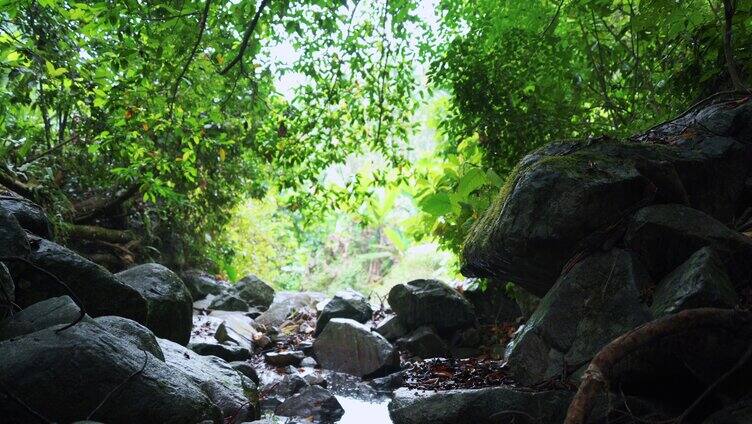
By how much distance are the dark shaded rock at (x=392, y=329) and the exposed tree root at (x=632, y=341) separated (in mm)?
5736

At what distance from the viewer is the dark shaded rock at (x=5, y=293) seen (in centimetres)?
365

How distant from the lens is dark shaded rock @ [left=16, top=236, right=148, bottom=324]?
4367 millimetres

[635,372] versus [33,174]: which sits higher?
[33,174]

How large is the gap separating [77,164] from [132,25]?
4486mm

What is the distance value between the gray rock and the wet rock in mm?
4270

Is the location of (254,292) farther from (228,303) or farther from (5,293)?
(5,293)

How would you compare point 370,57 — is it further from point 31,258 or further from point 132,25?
point 31,258

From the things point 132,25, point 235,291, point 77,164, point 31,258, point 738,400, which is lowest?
point 235,291

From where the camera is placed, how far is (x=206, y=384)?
468 cm

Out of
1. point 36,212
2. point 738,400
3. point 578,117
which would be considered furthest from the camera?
point 578,117

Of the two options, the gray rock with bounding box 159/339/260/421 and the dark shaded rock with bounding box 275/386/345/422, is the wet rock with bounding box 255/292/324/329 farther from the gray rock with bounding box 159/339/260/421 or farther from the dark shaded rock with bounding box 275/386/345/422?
the gray rock with bounding box 159/339/260/421

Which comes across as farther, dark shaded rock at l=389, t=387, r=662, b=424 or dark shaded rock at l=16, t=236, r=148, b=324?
dark shaded rock at l=16, t=236, r=148, b=324

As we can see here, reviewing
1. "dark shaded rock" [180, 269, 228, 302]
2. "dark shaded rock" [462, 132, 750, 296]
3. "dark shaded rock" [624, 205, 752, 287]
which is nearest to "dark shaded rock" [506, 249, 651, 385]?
"dark shaded rock" [624, 205, 752, 287]

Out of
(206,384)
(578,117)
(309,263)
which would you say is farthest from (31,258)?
(309,263)
